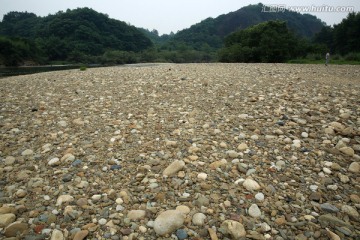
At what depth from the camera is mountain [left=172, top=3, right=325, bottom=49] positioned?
384 ft

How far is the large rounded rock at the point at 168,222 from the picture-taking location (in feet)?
6.03

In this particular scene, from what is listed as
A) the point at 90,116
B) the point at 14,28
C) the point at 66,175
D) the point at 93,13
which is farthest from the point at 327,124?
the point at 14,28

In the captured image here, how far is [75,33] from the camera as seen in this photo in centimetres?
8956

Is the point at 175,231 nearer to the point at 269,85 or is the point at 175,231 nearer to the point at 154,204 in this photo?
the point at 154,204

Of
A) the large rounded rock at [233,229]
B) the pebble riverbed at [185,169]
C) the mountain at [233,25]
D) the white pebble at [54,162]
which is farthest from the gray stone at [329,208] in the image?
the mountain at [233,25]

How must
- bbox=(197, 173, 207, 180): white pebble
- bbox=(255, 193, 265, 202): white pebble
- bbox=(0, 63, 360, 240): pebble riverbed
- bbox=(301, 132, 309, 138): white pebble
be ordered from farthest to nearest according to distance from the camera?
bbox=(301, 132, 309, 138): white pebble, bbox=(197, 173, 207, 180): white pebble, bbox=(255, 193, 265, 202): white pebble, bbox=(0, 63, 360, 240): pebble riverbed

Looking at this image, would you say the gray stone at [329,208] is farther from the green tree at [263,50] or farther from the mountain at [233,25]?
the mountain at [233,25]

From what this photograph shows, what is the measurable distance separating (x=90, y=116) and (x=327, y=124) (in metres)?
4.49

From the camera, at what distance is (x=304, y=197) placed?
2.21m

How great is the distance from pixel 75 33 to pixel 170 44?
44.0 m

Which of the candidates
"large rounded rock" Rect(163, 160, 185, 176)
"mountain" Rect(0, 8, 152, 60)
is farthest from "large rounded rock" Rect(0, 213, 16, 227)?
"mountain" Rect(0, 8, 152, 60)

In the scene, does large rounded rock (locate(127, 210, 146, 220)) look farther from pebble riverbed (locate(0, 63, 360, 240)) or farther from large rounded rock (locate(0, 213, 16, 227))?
large rounded rock (locate(0, 213, 16, 227))

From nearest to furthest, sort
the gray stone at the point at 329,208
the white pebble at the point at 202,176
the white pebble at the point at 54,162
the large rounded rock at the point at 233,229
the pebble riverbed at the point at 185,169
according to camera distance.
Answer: the large rounded rock at the point at 233,229 → the pebble riverbed at the point at 185,169 → the gray stone at the point at 329,208 → the white pebble at the point at 202,176 → the white pebble at the point at 54,162

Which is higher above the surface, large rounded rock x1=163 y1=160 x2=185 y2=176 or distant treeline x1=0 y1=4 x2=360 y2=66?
distant treeline x1=0 y1=4 x2=360 y2=66
